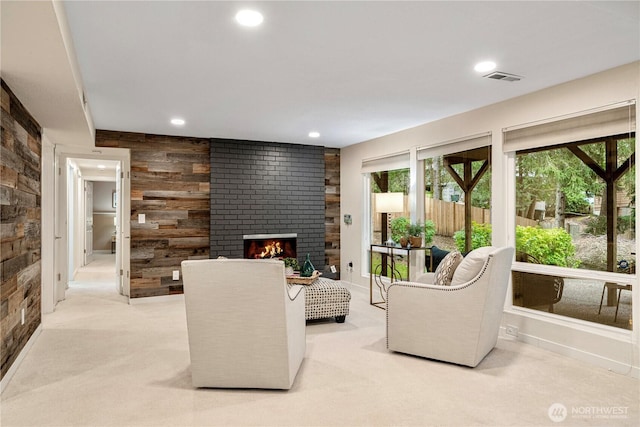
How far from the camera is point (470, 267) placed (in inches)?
128

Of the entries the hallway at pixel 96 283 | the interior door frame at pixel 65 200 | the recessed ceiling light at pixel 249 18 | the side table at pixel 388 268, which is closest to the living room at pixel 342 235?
the interior door frame at pixel 65 200

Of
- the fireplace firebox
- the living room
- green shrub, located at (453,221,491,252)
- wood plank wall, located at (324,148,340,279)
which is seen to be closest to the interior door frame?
the living room

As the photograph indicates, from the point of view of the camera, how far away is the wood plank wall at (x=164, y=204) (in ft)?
18.7

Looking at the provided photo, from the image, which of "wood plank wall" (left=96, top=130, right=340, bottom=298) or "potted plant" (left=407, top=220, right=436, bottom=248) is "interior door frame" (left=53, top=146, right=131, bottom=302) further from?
"potted plant" (left=407, top=220, right=436, bottom=248)

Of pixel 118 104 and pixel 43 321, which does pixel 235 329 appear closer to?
pixel 118 104

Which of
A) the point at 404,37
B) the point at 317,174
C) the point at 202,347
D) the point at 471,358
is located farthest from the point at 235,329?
the point at 317,174

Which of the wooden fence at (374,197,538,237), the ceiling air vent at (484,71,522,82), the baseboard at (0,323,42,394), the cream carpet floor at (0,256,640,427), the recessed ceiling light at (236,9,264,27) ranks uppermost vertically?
the recessed ceiling light at (236,9,264,27)

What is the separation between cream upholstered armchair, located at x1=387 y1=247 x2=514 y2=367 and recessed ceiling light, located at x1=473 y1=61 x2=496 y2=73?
1.39 m

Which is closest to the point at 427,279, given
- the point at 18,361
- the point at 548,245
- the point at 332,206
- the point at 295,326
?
the point at 548,245

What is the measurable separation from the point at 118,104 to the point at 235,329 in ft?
9.29

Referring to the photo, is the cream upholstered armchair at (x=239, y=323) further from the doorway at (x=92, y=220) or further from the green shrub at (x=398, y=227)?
the doorway at (x=92, y=220)

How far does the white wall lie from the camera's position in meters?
3.20

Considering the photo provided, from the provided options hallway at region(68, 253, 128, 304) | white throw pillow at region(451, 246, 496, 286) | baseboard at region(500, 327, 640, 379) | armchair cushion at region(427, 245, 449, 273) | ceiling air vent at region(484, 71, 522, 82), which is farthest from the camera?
hallway at region(68, 253, 128, 304)

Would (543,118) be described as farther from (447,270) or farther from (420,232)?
(420,232)
